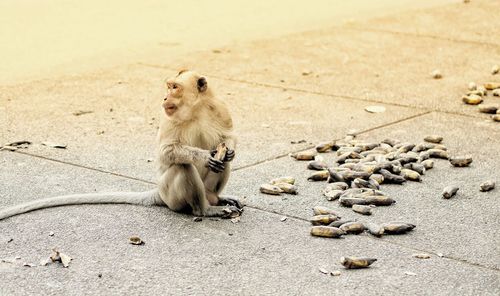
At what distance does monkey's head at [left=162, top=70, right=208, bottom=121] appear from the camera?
20.3 feet

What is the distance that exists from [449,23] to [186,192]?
Answer: 28.8 feet

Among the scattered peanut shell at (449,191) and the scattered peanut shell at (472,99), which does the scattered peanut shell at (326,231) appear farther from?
the scattered peanut shell at (472,99)

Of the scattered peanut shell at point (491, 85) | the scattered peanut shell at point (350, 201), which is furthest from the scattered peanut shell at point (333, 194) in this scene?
the scattered peanut shell at point (491, 85)

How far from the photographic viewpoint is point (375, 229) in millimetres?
6270

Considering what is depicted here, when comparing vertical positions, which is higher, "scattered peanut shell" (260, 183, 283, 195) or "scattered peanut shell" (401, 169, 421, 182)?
"scattered peanut shell" (260, 183, 283, 195)

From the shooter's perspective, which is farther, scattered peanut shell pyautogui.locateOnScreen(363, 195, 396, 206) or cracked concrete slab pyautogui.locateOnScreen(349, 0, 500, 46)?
cracked concrete slab pyautogui.locateOnScreen(349, 0, 500, 46)

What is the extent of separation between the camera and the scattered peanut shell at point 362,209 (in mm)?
6652

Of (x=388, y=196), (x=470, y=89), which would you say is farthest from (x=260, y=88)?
(x=388, y=196)

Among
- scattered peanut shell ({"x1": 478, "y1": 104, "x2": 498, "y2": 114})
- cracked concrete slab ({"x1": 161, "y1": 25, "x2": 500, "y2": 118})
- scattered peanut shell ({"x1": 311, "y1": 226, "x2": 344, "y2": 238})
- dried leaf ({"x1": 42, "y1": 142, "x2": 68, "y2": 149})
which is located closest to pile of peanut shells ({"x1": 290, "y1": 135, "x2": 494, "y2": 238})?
scattered peanut shell ({"x1": 311, "y1": 226, "x2": 344, "y2": 238})

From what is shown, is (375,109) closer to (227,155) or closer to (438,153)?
(438,153)

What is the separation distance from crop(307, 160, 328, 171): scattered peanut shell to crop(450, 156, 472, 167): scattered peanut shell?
3.43 ft

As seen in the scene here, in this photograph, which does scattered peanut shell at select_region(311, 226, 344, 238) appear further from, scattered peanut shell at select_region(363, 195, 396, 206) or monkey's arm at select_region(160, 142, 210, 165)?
→ monkey's arm at select_region(160, 142, 210, 165)

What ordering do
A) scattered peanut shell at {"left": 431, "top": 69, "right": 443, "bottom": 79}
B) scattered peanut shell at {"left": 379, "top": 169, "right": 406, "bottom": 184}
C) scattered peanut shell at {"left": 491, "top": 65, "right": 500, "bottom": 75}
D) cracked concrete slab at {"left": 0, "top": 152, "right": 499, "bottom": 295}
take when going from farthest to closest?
scattered peanut shell at {"left": 491, "top": 65, "right": 500, "bottom": 75}, scattered peanut shell at {"left": 431, "top": 69, "right": 443, "bottom": 79}, scattered peanut shell at {"left": 379, "top": 169, "right": 406, "bottom": 184}, cracked concrete slab at {"left": 0, "top": 152, "right": 499, "bottom": 295}

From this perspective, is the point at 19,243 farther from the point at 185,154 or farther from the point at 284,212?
the point at 284,212
